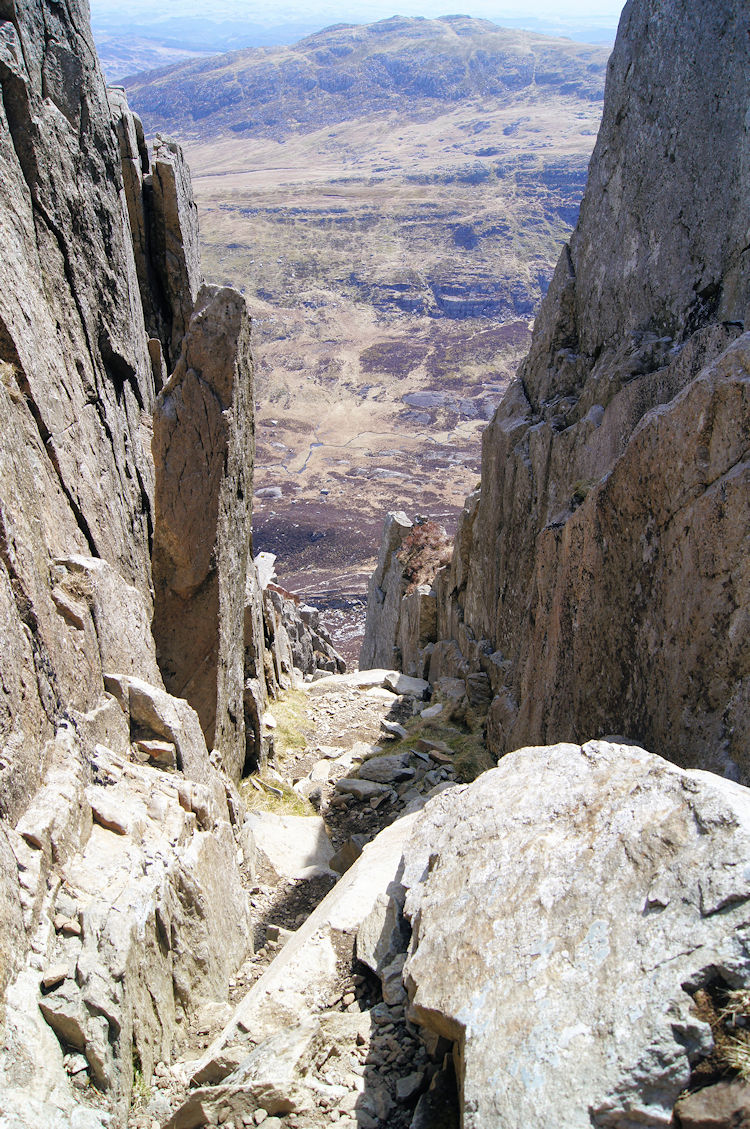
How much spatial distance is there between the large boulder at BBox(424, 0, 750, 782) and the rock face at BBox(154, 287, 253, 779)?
5805 millimetres

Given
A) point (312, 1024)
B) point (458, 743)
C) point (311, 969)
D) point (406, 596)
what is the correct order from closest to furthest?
point (312, 1024), point (311, 969), point (458, 743), point (406, 596)

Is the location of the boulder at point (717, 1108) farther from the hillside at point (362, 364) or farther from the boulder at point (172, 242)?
the hillside at point (362, 364)

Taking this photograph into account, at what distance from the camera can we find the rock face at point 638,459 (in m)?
8.76

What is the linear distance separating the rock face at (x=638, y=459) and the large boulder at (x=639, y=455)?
0.03 m

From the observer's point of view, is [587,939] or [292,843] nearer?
[587,939]

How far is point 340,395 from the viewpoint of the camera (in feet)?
474

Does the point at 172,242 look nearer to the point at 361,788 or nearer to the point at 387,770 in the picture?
the point at 387,770

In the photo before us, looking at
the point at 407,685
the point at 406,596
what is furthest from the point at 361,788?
the point at 406,596

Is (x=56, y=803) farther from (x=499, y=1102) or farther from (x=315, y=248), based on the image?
(x=315, y=248)

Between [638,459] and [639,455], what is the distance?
0.06 meters

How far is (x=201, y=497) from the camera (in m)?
Result: 14.7

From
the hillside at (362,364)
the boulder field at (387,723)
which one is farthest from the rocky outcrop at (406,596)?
the hillside at (362,364)

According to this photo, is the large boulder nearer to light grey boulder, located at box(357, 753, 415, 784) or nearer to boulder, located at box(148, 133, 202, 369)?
light grey boulder, located at box(357, 753, 415, 784)

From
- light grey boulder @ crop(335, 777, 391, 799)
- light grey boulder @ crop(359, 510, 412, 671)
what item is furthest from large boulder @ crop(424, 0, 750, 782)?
light grey boulder @ crop(359, 510, 412, 671)
